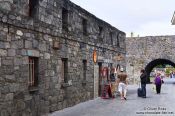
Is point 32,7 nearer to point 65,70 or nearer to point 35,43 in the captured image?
point 35,43

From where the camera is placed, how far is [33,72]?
12023 millimetres

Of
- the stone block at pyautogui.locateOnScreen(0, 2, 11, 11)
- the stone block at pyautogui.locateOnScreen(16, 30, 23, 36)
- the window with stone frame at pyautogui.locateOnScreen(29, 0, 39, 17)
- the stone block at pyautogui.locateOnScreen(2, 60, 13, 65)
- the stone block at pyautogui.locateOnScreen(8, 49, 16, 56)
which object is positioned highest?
the window with stone frame at pyautogui.locateOnScreen(29, 0, 39, 17)

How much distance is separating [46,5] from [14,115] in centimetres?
425

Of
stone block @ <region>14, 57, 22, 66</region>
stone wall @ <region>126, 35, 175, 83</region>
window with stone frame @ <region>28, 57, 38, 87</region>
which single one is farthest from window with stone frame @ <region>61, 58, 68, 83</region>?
stone wall @ <region>126, 35, 175, 83</region>

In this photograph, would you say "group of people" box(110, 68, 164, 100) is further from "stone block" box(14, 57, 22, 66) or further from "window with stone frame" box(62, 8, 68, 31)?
"stone block" box(14, 57, 22, 66)

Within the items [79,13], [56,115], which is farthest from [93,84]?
[56,115]

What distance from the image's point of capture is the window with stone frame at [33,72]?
38.7 feet

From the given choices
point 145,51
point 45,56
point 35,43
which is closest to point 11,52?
point 35,43

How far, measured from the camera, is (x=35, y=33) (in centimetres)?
1177

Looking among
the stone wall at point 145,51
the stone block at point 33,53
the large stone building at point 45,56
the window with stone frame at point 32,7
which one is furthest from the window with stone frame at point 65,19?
the stone wall at point 145,51

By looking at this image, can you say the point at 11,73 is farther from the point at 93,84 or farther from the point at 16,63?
the point at 93,84

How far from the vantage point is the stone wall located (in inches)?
1305

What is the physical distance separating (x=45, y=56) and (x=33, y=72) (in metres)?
0.88

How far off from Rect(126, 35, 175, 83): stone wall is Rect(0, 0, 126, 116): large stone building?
14492mm
